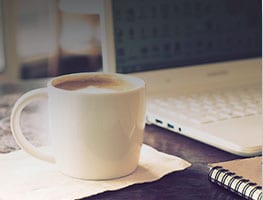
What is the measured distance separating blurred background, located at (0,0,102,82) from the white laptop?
312mm

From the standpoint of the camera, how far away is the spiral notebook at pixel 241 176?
58cm

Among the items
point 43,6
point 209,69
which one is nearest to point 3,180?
point 209,69

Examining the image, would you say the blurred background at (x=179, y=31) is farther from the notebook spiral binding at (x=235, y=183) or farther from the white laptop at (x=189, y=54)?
the notebook spiral binding at (x=235, y=183)

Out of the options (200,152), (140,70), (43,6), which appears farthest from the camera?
(43,6)

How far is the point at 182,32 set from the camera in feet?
3.23

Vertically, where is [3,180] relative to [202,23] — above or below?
below

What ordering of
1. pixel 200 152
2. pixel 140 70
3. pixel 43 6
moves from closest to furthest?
pixel 200 152 < pixel 140 70 < pixel 43 6

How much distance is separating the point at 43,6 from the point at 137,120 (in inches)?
56.9

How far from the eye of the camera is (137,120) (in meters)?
0.62

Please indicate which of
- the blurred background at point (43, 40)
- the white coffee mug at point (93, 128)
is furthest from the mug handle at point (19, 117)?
the blurred background at point (43, 40)

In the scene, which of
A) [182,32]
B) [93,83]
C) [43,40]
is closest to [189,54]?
[182,32]

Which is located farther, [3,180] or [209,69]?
[209,69]

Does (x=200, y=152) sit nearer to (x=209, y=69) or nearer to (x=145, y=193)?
(x=145, y=193)

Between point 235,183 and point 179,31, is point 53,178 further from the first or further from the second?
point 179,31
